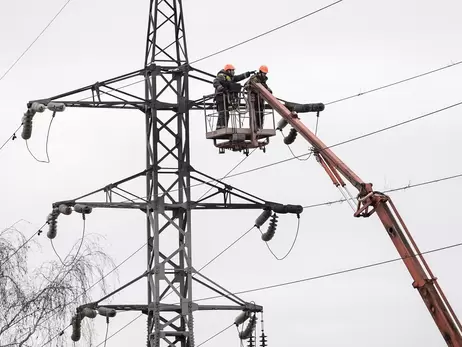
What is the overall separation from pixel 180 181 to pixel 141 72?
3.05 meters

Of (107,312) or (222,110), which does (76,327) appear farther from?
(222,110)

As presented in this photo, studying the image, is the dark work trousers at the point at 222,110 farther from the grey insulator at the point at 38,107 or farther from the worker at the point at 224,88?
the grey insulator at the point at 38,107

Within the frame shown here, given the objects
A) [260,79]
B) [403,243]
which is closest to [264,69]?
[260,79]

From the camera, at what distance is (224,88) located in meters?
45.1

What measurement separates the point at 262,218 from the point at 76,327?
18.8ft

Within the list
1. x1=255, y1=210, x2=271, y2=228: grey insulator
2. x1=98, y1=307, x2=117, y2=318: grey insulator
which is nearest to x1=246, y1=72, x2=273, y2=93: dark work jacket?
x1=255, y1=210, x2=271, y2=228: grey insulator

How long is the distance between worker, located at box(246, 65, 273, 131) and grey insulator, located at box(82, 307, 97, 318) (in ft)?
21.2

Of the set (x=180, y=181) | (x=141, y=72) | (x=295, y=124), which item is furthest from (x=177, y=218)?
(x=295, y=124)

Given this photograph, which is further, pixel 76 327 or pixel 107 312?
pixel 76 327

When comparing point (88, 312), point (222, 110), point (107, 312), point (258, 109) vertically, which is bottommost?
point (107, 312)

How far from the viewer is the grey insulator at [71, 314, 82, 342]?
151 ft

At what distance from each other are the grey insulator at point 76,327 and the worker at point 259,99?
6856mm

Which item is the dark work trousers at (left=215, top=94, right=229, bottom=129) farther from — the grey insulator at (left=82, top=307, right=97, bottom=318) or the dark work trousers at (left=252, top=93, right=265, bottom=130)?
the grey insulator at (left=82, top=307, right=97, bottom=318)

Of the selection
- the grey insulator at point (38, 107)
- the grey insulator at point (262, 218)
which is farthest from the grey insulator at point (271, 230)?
the grey insulator at point (38, 107)
